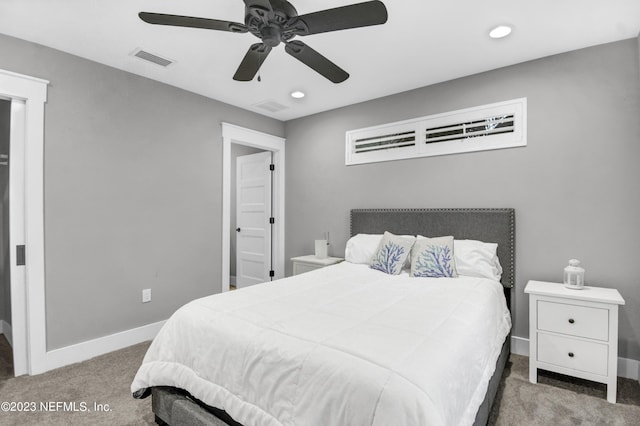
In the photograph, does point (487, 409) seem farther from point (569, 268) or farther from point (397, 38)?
point (397, 38)

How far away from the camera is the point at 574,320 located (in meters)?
2.26

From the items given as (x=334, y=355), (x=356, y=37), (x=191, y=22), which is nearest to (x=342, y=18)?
(x=191, y=22)

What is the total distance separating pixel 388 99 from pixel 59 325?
12.4 feet

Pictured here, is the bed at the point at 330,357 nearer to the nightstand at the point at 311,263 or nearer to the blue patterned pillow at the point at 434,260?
the blue patterned pillow at the point at 434,260

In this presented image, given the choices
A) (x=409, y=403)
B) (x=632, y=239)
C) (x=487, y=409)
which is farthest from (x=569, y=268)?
(x=409, y=403)

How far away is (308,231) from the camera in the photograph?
4379 mm

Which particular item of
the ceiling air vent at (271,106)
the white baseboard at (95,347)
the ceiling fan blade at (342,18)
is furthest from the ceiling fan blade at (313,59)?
the white baseboard at (95,347)

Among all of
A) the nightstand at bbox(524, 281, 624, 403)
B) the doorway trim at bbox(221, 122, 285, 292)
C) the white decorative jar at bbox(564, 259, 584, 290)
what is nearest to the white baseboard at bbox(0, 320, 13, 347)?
the doorway trim at bbox(221, 122, 285, 292)

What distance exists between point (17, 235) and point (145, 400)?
1613mm

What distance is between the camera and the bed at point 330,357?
1.17 meters

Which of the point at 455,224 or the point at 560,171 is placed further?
the point at 455,224

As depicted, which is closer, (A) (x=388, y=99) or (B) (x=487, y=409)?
(B) (x=487, y=409)

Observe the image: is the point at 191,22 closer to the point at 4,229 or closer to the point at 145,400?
the point at 145,400

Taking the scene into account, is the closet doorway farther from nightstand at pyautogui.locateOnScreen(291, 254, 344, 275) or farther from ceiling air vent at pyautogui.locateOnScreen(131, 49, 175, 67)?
ceiling air vent at pyautogui.locateOnScreen(131, 49, 175, 67)
